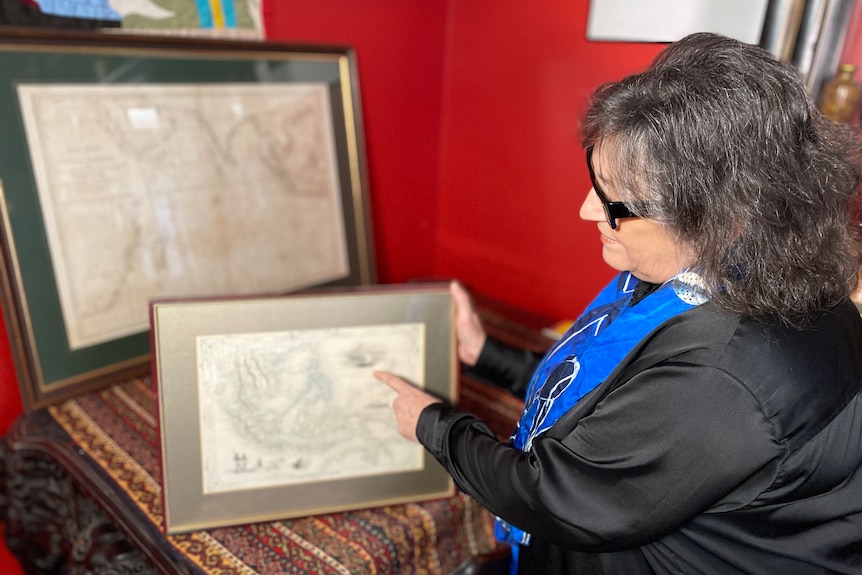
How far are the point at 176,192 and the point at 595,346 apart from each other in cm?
98

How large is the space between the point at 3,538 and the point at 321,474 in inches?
30.8

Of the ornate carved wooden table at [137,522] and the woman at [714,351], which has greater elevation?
the woman at [714,351]

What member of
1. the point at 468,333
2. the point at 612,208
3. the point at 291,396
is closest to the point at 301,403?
the point at 291,396

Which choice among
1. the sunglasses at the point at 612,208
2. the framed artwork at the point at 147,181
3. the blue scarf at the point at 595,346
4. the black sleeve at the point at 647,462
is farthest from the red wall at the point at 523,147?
the black sleeve at the point at 647,462

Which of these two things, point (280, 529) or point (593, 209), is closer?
point (593, 209)

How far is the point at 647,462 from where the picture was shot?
73cm

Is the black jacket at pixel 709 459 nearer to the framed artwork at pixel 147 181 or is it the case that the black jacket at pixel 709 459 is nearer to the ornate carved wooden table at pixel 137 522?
the ornate carved wooden table at pixel 137 522

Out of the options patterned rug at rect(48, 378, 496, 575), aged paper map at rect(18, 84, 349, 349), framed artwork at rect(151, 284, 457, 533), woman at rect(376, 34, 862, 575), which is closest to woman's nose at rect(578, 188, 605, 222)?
woman at rect(376, 34, 862, 575)

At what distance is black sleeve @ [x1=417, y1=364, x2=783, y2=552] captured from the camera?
723 millimetres

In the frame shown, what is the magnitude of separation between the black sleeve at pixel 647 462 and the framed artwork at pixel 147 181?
0.97 m

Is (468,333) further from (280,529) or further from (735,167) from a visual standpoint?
(735,167)

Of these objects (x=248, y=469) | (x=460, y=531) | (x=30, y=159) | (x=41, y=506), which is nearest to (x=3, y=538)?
(x=41, y=506)

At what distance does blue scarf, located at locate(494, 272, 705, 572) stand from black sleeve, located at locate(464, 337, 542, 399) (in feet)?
0.62

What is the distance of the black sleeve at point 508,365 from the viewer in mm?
1241
